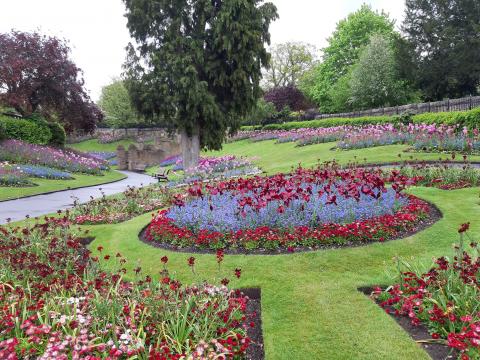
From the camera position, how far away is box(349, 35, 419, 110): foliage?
38.6 meters

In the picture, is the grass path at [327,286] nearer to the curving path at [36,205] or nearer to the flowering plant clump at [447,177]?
the flowering plant clump at [447,177]

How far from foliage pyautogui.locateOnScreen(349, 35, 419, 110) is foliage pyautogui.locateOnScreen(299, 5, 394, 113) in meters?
10.3

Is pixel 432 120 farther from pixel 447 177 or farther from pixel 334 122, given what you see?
pixel 334 122

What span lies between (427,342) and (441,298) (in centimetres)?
46

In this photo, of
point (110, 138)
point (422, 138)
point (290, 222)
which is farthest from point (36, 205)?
point (110, 138)

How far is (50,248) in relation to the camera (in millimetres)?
6703

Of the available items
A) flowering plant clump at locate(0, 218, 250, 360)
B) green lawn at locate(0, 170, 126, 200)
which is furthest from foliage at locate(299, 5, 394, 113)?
flowering plant clump at locate(0, 218, 250, 360)

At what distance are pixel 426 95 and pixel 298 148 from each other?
19.8 m

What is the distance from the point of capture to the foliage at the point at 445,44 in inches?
1334

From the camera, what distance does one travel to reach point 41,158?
23.2 m

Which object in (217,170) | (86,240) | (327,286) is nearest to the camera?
(327,286)

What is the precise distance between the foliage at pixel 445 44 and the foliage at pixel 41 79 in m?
28.8

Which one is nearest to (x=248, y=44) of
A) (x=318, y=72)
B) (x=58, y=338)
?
(x=58, y=338)

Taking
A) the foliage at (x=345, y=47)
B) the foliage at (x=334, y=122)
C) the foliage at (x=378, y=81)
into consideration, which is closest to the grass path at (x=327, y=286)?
the foliage at (x=334, y=122)
